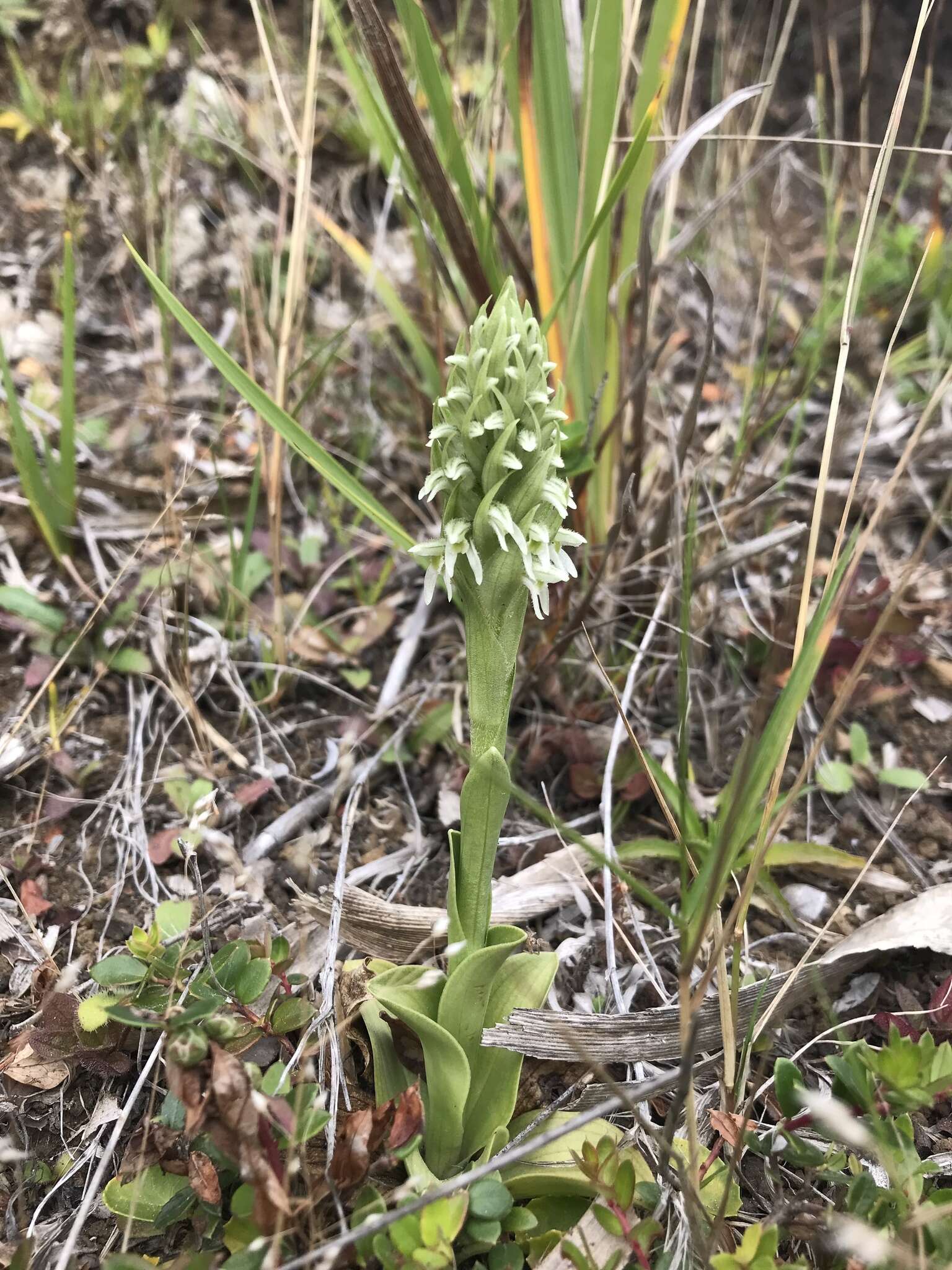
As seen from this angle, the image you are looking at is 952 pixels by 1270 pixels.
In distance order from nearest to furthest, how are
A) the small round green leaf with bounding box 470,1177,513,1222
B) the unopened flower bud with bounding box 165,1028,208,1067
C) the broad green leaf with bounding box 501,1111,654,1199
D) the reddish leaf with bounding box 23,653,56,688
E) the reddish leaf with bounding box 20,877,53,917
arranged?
the unopened flower bud with bounding box 165,1028,208,1067 → the small round green leaf with bounding box 470,1177,513,1222 → the broad green leaf with bounding box 501,1111,654,1199 → the reddish leaf with bounding box 20,877,53,917 → the reddish leaf with bounding box 23,653,56,688

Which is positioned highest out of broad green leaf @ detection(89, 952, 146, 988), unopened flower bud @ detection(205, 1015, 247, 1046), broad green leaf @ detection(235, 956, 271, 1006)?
unopened flower bud @ detection(205, 1015, 247, 1046)

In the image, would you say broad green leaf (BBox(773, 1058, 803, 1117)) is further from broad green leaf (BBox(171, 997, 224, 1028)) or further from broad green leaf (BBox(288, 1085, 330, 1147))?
broad green leaf (BBox(171, 997, 224, 1028))

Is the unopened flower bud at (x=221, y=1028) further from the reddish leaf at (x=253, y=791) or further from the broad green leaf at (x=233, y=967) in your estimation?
the reddish leaf at (x=253, y=791)

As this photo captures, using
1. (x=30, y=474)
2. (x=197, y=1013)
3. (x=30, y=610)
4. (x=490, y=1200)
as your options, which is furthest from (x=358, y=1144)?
(x=30, y=474)

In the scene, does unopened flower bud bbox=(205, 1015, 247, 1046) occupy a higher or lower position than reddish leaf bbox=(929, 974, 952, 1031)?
higher

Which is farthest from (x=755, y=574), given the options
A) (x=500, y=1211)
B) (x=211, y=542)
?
(x=500, y=1211)

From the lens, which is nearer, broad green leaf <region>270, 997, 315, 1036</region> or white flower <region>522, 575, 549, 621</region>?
white flower <region>522, 575, 549, 621</region>

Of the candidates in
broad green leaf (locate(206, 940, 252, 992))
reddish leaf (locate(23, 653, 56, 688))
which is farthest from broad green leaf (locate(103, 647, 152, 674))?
broad green leaf (locate(206, 940, 252, 992))

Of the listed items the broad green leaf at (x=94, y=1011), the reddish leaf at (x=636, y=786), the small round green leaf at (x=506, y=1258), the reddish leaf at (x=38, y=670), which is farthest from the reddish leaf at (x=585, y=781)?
the reddish leaf at (x=38, y=670)
